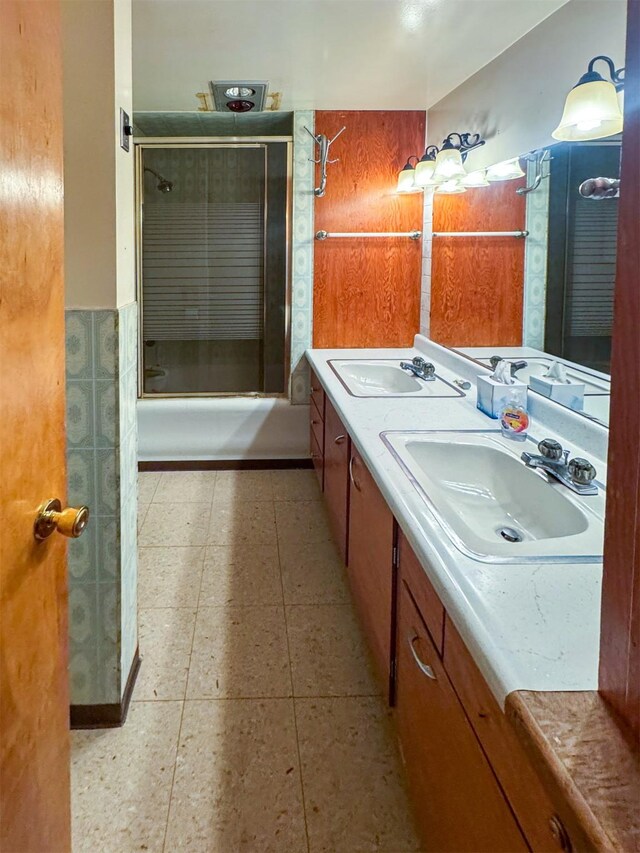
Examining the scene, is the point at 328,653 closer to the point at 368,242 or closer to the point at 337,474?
the point at 337,474

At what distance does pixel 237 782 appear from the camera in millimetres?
1643

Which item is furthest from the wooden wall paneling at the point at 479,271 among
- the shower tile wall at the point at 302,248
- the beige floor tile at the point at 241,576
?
the beige floor tile at the point at 241,576

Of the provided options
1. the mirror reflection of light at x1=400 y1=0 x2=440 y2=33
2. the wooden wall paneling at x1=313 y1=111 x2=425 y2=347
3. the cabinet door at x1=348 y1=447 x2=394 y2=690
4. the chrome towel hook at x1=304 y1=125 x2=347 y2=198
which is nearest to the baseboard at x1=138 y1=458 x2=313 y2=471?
the wooden wall paneling at x1=313 y1=111 x2=425 y2=347

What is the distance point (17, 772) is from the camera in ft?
2.88

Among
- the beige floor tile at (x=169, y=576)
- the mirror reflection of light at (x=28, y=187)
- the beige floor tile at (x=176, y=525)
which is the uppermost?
the mirror reflection of light at (x=28, y=187)

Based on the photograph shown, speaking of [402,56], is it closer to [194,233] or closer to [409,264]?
[409,264]

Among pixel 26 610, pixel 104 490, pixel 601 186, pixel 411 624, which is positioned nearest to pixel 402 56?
pixel 601 186

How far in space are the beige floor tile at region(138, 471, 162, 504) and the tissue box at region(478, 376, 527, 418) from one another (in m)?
2.12

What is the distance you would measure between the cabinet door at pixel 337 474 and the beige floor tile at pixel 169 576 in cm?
61

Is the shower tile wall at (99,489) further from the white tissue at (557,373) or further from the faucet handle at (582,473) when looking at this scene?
the white tissue at (557,373)

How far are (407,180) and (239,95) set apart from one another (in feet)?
3.32

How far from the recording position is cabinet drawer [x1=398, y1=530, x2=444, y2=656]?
1.17m

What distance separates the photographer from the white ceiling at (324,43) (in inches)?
91.7

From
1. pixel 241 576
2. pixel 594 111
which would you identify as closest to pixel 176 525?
pixel 241 576
